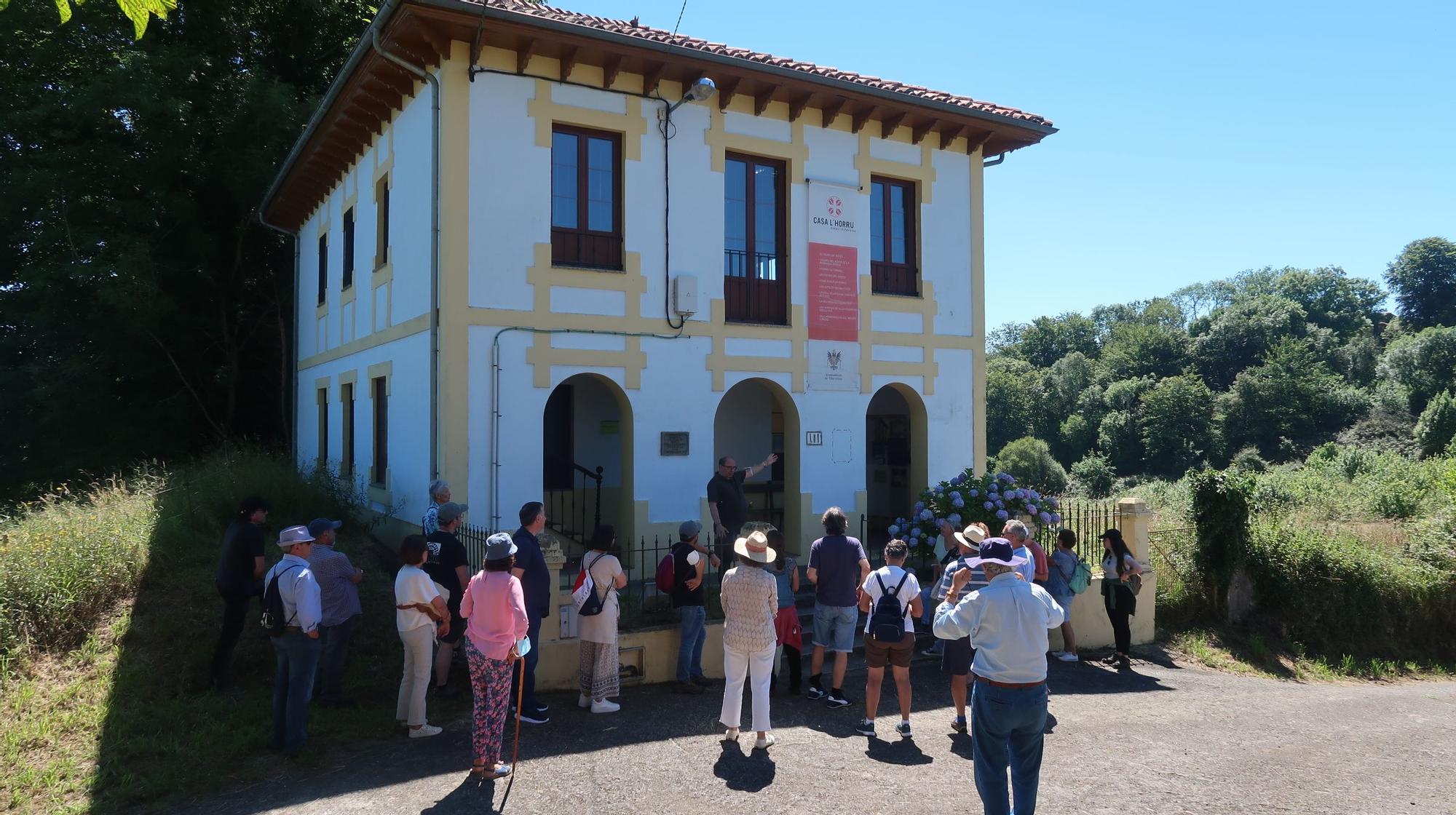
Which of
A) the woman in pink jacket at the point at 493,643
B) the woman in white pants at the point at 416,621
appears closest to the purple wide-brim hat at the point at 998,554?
the woman in pink jacket at the point at 493,643

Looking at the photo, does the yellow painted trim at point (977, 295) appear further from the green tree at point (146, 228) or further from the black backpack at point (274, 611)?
the green tree at point (146, 228)

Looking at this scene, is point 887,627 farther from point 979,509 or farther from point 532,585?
point 979,509

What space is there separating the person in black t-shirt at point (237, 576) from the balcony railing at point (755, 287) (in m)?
5.98

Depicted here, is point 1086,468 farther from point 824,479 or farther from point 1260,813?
point 1260,813

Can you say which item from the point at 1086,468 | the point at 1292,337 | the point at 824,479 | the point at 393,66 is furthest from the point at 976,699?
the point at 1292,337

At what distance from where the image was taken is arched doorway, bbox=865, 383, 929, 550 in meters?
13.0

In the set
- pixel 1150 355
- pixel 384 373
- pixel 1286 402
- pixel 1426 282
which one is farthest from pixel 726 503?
pixel 1426 282

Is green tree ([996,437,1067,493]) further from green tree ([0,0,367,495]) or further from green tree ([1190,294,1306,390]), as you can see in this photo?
green tree ([0,0,367,495])

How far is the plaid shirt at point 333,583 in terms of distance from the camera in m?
7.42

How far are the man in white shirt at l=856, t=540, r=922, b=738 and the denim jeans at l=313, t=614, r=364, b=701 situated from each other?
434 cm

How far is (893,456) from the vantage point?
14.2 metres

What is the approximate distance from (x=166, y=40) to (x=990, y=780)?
22794mm

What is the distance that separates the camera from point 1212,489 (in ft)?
39.2

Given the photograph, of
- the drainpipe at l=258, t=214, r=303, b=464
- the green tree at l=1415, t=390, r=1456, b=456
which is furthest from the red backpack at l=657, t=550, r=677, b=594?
the green tree at l=1415, t=390, r=1456, b=456
